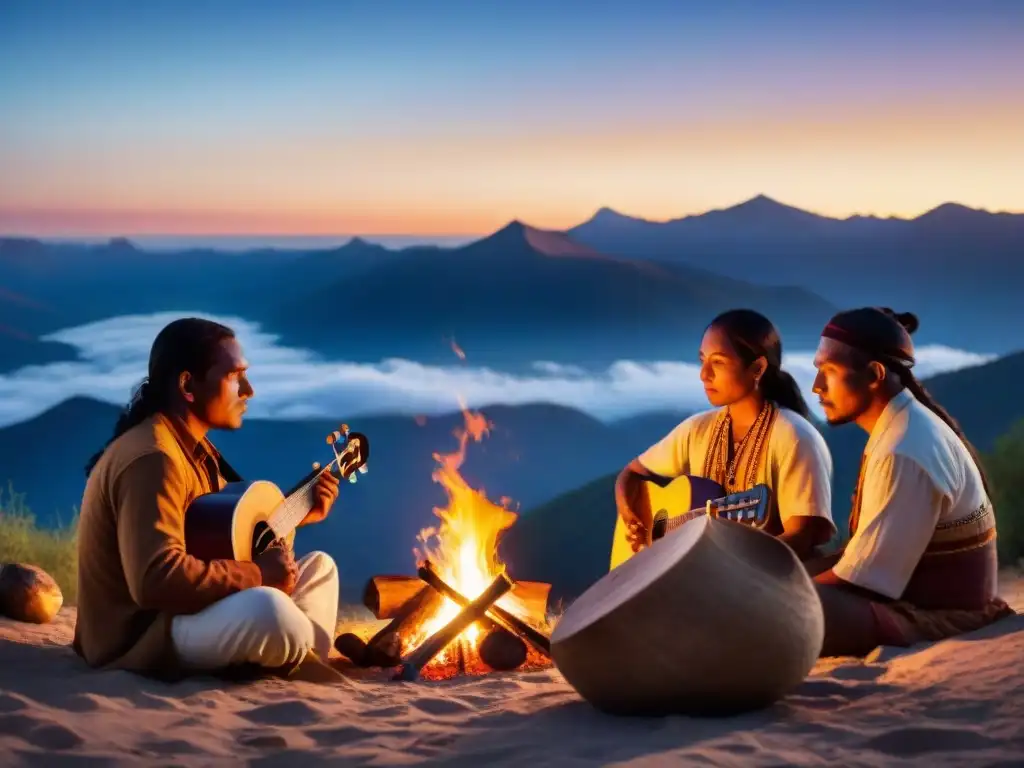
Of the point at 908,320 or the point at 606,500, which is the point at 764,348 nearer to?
the point at 908,320

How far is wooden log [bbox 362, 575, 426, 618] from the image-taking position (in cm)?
785

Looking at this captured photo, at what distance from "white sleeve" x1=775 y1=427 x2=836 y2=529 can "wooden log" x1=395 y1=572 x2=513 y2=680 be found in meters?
1.65

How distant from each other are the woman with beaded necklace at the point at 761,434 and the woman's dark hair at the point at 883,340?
0.49 meters

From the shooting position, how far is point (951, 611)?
6156 mm

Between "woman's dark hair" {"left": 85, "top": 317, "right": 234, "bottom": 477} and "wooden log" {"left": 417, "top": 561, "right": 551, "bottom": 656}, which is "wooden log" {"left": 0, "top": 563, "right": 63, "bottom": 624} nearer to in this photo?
"woman's dark hair" {"left": 85, "top": 317, "right": 234, "bottom": 477}

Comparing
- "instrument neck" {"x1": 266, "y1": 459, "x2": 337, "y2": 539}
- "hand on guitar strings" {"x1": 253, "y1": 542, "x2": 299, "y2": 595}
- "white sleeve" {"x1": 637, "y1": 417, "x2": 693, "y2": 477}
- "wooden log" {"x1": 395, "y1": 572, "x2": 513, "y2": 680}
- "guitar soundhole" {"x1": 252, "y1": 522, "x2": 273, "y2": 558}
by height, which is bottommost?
"wooden log" {"x1": 395, "y1": 572, "x2": 513, "y2": 680}

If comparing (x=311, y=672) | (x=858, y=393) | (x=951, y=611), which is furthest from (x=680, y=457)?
(x=311, y=672)

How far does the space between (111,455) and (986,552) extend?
4.14 metres

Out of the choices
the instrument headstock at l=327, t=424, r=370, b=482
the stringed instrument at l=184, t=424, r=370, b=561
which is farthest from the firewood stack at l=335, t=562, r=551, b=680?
the stringed instrument at l=184, t=424, r=370, b=561

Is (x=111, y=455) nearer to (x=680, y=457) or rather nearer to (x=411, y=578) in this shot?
(x=411, y=578)

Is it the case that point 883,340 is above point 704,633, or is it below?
above

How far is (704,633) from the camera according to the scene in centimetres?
476

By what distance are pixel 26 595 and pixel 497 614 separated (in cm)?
291

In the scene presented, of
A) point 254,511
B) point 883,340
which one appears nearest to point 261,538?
point 254,511
